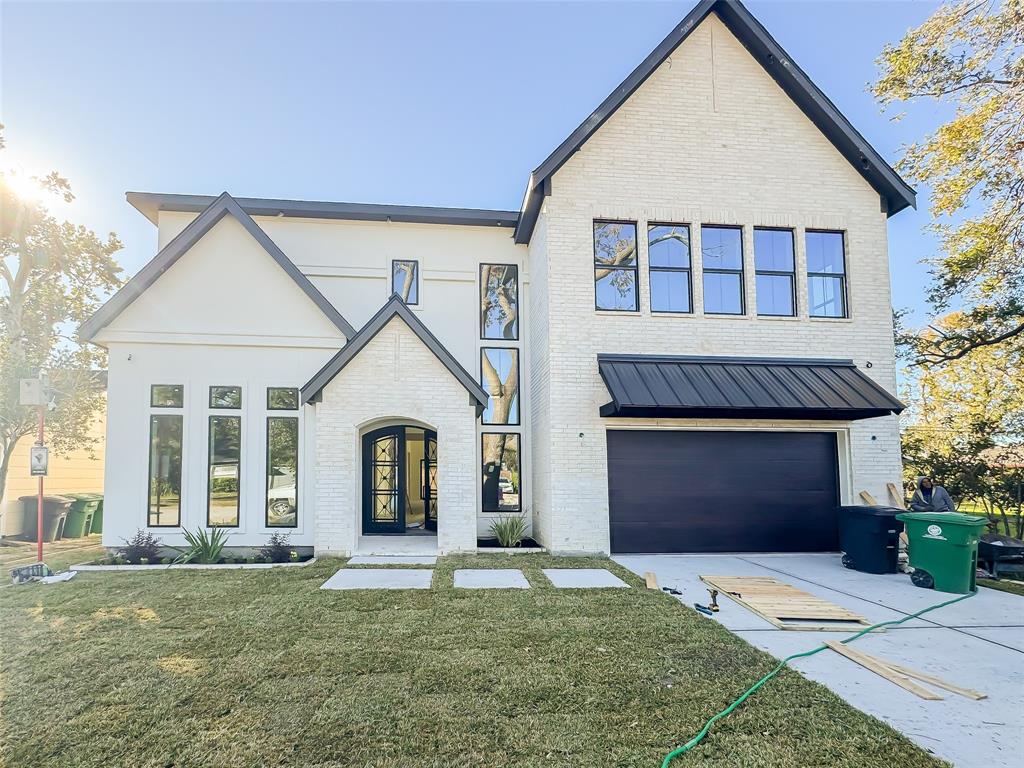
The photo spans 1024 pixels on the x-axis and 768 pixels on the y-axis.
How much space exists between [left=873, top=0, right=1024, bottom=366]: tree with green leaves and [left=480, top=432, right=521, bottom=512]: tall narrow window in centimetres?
1146

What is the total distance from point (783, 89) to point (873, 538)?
9.30 meters

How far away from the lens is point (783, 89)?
12.0 metres

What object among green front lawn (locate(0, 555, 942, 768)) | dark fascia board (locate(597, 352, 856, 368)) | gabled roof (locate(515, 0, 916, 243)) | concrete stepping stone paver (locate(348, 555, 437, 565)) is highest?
gabled roof (locate(515, 0, 916, 243))

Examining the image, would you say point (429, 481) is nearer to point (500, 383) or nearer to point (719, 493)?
point (500, 383)

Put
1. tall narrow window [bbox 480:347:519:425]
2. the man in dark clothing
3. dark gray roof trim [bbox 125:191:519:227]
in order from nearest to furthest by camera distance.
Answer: the man in dark clothing < dark gray roof trim [bbox 125:191:519:227] < tall narrow window [bbox 480:347:519:425]

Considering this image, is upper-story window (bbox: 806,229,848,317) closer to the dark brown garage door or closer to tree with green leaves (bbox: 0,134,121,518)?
the dark brown garage door

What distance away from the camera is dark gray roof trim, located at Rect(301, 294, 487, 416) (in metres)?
10.4

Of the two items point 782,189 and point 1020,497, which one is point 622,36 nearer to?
point 782,189

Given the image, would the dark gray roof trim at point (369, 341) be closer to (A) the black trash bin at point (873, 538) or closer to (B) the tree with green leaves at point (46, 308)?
(A) the black trash bin at point (873, 538)

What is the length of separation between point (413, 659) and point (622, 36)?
13135mm

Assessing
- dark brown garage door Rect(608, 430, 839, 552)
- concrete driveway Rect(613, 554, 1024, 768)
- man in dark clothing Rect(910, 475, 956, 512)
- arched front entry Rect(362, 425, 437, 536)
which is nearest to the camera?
concrete driveway Rect(613, 554, 1024, 768)

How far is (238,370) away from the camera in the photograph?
37.4ft

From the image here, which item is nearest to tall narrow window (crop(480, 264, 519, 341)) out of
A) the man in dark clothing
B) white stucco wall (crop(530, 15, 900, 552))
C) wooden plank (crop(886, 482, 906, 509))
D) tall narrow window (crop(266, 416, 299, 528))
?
white stucco wall (crop(530, 15, 900, 552))

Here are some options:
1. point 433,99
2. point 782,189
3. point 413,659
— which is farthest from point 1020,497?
point 433,99
